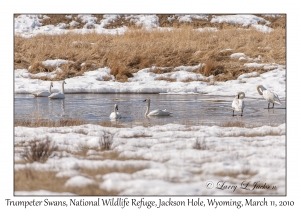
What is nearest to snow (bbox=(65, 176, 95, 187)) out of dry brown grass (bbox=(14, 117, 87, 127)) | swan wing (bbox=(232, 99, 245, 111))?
dry brown grass (bbox=(14, 117, 87, 127))

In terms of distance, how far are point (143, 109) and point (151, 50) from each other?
12.3 meters

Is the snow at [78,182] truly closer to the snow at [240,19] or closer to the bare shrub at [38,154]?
the bare shrub at [38,154]

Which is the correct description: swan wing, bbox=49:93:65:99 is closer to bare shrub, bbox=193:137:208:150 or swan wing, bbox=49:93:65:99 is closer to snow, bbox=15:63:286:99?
snow, bbox=15:63:286:99

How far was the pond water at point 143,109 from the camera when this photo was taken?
1416 centimetres

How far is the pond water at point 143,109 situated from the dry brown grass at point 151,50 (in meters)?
5.10

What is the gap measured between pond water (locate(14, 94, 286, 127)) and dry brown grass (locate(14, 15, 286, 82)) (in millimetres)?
5096

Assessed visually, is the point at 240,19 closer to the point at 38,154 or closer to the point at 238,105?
the point at 238,105

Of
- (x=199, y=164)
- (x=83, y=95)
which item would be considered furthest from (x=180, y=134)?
(x=83, y=95)

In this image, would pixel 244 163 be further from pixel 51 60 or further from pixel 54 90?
pixel 51 60

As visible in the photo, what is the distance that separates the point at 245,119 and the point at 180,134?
3623 mm

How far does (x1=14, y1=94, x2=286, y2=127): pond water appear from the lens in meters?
14.2

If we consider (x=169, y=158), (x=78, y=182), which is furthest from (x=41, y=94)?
(x=78, y=182)

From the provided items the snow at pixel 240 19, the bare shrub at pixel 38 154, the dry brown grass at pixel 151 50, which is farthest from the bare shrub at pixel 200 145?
the snow at pixel 240 19

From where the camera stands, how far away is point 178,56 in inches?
1097
